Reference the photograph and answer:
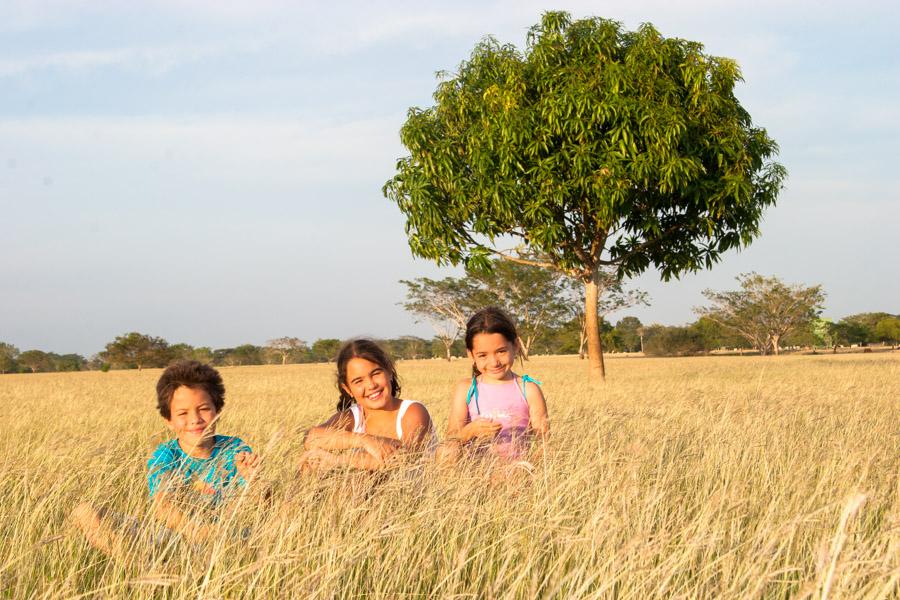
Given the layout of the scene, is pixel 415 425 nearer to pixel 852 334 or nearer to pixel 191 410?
pixel 191 410

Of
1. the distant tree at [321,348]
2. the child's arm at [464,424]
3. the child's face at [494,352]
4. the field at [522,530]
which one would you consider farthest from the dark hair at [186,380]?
the distant tree at [321,348]

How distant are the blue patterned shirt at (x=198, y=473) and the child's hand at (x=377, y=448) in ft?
2.02

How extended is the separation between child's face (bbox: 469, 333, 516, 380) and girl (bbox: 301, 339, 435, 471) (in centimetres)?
59

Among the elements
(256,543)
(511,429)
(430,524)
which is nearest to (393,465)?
(430,524)

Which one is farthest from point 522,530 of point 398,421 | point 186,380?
point 186,380

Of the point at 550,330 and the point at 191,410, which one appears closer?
the point at 191,410

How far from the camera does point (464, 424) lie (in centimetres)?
498

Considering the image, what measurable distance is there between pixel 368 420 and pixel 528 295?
40.5 m

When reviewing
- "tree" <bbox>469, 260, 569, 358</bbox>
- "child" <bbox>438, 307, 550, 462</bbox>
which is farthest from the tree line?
"child" <bbox>438, 307, 550, 462</bbox>

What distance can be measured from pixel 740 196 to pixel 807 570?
14.3 m

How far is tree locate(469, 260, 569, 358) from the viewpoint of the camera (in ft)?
146

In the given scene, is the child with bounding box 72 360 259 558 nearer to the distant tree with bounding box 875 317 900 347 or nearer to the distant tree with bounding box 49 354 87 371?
the distant tree with bounding box 49 354 87 371

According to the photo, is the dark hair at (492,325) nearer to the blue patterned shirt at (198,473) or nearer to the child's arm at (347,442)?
the child's arm at (347,442)

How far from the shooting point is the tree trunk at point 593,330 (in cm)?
1902
